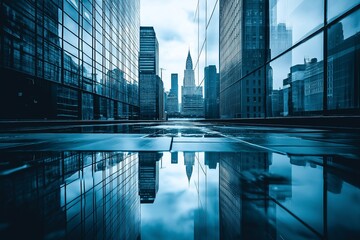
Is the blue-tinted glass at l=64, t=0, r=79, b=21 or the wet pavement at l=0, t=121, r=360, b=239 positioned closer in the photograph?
the wet pavement at l=0, t=121, r=360, b=239

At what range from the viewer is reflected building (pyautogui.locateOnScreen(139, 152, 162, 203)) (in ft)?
2.91

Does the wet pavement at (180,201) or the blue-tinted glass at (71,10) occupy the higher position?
the blue-tinted glass at (71,10)

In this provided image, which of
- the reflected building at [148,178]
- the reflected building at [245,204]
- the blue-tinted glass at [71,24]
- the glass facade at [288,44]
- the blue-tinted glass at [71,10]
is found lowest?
the reflected building at [148,178]

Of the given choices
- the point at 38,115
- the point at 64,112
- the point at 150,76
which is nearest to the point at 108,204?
the point at 38,115

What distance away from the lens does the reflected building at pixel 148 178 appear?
2.91ft

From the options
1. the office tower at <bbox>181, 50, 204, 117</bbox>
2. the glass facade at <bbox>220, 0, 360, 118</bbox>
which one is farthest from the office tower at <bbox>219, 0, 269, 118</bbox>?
the office tower at <bbox>181, 50, 204, 117</bbox>

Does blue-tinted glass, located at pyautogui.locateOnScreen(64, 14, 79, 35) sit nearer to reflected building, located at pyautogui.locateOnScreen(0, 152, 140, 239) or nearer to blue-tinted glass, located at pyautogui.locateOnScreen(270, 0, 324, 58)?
blue-tinted glass, located at pyautogui.locateOnScreen(270, 0, 324, 58)

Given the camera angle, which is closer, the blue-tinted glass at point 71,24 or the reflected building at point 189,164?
the reflected building at point 189,164

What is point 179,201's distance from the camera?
846mm

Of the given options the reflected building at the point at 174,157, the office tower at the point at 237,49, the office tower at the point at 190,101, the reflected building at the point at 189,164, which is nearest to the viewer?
the reflected building at the point at 189,164

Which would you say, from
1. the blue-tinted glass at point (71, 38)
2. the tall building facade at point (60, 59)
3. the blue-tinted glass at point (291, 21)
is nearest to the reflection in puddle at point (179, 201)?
the blue-tinted glass at point (291, 21)

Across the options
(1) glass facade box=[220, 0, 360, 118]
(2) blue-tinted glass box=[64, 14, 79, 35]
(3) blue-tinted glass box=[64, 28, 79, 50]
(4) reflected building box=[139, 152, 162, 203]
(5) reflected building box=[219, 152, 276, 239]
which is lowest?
(4) reflected building box=[139, 152, 162, 203]

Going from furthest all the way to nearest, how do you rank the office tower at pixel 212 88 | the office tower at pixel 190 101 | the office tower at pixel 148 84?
the office tower at pixel 148 84 → the office tower at pixel 190 101 → the office tower at pixel 212 88

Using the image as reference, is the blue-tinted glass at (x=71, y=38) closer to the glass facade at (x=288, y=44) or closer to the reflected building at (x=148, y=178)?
the glass facade at (x=288, y=44)
